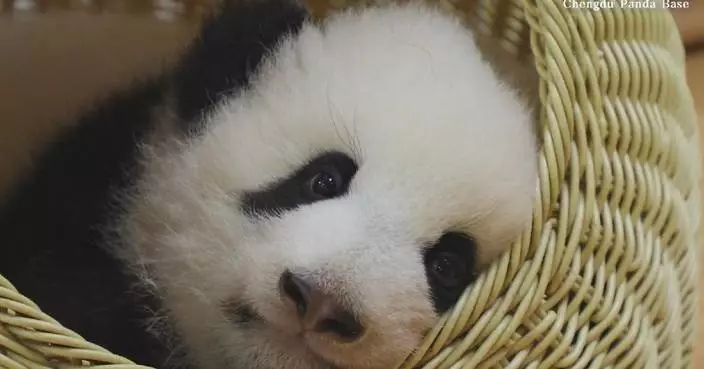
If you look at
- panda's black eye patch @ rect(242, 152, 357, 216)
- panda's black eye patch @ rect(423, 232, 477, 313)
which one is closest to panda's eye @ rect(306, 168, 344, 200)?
panda's black eye patch @ rect(242, 152, 357, 216)

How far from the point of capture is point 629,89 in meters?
1.06

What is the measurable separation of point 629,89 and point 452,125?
0.26 meters

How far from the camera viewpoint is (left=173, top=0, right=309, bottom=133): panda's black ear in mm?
1076

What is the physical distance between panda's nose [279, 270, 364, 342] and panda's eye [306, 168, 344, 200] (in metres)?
0.14

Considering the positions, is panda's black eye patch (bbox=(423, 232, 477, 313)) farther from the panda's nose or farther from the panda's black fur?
the panda's black fur

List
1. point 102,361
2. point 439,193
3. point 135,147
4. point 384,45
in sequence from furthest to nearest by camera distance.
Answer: point 135,147 < point 384,45 < point 439,193 < point 102,361

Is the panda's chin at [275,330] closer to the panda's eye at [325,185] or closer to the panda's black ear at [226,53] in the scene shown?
the panda's eye at [325,185]

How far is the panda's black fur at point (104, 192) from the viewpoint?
1.08 meters

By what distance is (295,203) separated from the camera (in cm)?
95

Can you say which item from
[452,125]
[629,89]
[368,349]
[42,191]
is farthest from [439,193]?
[42,191]

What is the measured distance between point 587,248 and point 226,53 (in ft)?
1.64

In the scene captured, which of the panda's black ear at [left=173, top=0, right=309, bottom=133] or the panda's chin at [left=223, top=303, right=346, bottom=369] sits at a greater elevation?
the panda's black ear at [left=173, top=0, right=309, bottom=133]

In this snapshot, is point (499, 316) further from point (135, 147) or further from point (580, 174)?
point (135, 147)

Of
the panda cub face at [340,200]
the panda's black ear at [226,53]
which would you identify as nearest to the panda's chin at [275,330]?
the panda cub face at [340,200]
